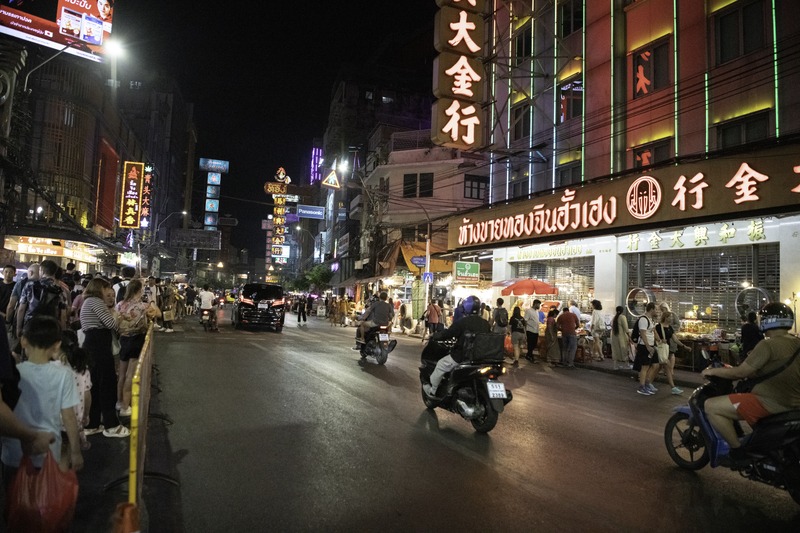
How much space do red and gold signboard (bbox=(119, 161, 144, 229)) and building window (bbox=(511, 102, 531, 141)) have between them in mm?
26363

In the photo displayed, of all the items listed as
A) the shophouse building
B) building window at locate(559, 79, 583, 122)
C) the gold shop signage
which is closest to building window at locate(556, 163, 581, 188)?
the shophouse building

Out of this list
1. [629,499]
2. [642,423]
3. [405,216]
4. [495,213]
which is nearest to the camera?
[629,499]

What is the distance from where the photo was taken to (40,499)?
2.68 meters

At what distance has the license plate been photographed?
6785 millimetres

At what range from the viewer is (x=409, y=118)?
63156 mm

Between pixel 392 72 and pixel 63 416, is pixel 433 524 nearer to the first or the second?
pixel 63 416

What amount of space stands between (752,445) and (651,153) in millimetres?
14972

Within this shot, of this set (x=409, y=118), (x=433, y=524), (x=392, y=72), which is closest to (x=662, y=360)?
(x=433, y=524)

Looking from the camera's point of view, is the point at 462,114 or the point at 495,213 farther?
the point at 495,213

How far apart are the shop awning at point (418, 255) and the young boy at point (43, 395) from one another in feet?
77.9

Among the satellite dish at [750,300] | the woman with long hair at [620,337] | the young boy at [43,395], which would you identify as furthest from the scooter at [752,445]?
the satellite dish at [750,300]

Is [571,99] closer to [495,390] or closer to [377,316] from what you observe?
[377,316]

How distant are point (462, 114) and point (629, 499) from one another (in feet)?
49.5

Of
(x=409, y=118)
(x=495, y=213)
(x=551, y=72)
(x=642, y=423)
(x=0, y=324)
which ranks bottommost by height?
(x=642, y=423)
